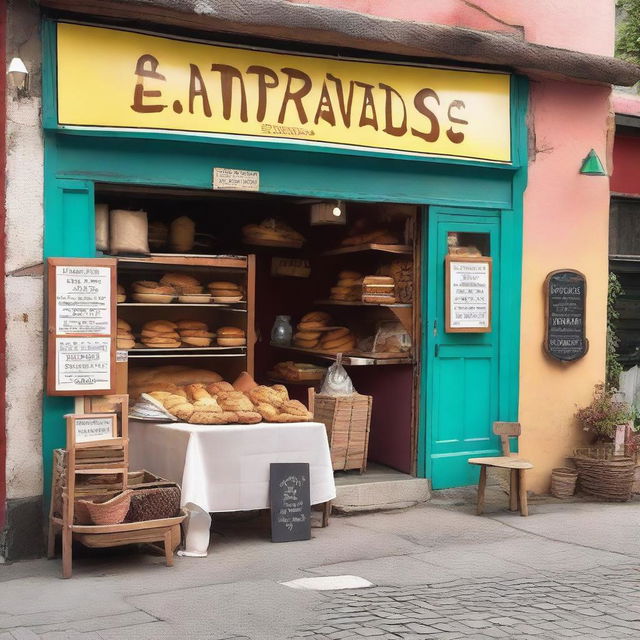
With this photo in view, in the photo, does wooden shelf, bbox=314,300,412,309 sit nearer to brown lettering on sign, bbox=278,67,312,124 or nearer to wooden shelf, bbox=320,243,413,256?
wooden shelf, bbox=320,243,413,256

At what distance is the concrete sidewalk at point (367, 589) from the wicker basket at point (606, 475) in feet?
3.31

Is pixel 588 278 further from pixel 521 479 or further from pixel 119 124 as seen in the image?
pixel 119 124

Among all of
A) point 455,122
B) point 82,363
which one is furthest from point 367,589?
point 455,122

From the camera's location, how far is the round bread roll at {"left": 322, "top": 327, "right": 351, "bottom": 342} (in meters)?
10.3

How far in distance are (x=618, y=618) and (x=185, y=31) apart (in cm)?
547

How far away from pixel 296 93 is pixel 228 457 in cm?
319

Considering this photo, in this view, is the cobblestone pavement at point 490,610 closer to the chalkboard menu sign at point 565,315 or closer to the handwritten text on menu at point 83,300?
the handwritten text on menu at point 83,300

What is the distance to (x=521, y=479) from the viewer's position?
8.99 m

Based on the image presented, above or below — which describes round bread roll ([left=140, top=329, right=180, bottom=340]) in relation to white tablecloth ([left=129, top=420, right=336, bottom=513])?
above

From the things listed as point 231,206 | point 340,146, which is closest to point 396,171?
point 340,146

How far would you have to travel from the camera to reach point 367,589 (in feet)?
21.4

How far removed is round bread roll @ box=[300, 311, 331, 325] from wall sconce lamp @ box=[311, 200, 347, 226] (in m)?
1.09

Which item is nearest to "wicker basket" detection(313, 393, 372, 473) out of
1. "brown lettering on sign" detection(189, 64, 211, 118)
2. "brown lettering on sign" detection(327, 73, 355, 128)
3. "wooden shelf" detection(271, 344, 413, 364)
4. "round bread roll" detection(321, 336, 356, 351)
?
"wooden shelf" detection(271, 344, 413, 364)

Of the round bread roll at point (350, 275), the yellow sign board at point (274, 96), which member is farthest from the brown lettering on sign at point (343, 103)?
the round bread roll at point (350, 275)
